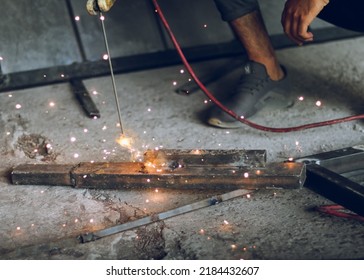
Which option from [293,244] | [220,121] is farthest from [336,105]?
[293,244]

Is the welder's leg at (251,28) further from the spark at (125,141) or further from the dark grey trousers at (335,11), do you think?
the spark at (125,141)

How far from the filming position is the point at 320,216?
2186mm

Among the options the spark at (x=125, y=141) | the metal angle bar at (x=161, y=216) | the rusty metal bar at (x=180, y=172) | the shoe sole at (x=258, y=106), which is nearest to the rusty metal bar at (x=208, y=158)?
the rusty metal bar at (x=180, y=172)

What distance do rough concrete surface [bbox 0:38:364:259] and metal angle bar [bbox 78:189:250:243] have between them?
0.02m

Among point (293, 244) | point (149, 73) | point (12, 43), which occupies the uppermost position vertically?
point (12, 43)

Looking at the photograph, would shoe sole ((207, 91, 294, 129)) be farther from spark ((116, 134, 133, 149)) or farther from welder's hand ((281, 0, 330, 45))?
welder's hand ((281, 0, 330, 45))

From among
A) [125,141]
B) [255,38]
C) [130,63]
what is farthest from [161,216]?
[130,63]

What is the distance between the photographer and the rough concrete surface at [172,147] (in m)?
2.05

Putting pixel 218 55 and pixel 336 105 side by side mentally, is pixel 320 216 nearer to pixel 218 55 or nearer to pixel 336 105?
pixel 336 105

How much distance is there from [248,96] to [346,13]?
24.1 inches

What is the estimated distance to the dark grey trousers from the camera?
264 centimetres

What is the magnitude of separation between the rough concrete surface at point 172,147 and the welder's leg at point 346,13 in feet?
1.55

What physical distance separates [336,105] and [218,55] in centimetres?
89
